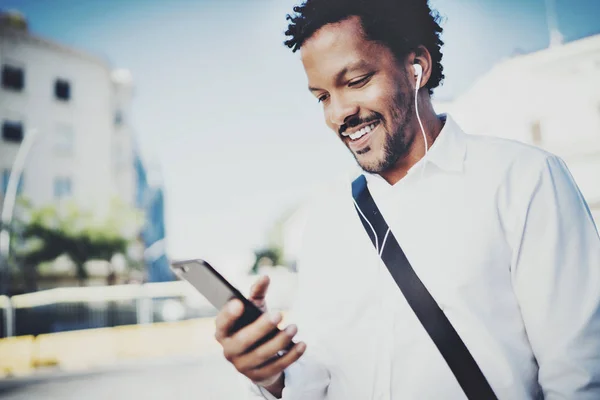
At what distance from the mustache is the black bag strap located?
0.99ft

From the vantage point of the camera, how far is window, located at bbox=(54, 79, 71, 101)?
971 inches

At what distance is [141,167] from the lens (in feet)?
135

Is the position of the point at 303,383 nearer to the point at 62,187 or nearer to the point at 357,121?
the point at 357,121

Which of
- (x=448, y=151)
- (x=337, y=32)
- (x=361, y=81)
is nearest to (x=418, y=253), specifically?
(x=448, y=151)

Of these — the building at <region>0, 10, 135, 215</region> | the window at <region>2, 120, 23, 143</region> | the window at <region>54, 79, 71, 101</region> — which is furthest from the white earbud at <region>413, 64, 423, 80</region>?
the window at <region>54, 79, 71, 101</region>

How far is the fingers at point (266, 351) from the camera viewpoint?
1.04m

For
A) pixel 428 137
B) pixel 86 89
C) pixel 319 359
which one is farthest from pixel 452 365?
pixel 86 89

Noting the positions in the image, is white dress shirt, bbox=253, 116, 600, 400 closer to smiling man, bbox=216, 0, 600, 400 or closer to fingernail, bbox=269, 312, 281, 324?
smiling man, bbox=216, 0, 600, 400

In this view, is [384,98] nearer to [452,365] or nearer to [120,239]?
[452,365]

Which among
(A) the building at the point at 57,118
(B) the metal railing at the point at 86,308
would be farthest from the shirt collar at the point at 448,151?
(A) the building at the point at 57,118

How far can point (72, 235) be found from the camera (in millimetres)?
20719

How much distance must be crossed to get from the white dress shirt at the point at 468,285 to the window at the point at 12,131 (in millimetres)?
25878

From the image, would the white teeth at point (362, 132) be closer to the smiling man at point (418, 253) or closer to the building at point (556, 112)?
the smiling man at point (418, 253)

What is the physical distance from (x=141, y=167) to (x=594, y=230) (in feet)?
141
